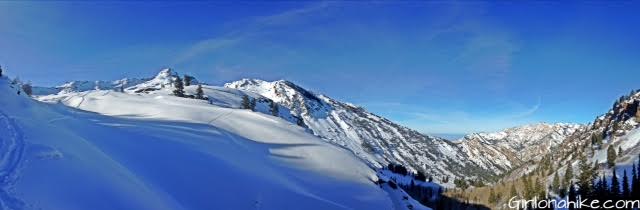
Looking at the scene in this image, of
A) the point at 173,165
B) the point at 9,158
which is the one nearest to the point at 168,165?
the point at 173,165

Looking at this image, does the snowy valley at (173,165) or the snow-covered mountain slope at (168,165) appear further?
the snowy valley at (173,165)

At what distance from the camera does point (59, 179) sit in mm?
32781

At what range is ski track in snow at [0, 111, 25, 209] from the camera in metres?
27.0

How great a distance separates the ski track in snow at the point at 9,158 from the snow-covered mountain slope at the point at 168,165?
0.07m

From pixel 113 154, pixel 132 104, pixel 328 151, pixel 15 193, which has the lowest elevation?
pixel 15 193

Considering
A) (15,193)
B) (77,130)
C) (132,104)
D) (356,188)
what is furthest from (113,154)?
(132,104)

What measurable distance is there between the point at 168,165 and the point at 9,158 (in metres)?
14.8

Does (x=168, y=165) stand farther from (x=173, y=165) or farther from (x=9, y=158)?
(x=9, y=158)

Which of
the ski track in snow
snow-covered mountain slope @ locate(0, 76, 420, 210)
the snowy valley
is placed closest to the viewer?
the ski track in snow

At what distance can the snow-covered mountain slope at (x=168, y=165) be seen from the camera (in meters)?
32.6

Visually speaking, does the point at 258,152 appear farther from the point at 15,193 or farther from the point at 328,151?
the point at 15,193

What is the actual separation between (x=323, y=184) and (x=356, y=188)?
5300 millimetres

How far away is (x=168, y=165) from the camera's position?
154 feet

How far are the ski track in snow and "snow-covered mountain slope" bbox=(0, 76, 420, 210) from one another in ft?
0.22
